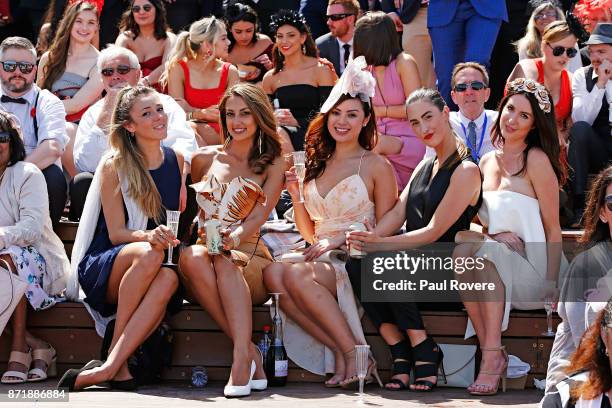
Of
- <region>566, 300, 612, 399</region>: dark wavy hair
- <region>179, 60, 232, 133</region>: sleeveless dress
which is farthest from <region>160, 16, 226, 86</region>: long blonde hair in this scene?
<region>566, 300, 612, 399</region>: dark wavy hair

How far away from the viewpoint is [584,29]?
828cm

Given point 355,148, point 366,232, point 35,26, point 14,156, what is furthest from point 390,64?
point 35,26

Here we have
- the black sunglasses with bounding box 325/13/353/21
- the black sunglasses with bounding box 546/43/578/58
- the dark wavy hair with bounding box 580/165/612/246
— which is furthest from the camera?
the black sunglasses with bounding box 325/13/353/21

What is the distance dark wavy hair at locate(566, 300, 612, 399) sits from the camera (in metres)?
3.98

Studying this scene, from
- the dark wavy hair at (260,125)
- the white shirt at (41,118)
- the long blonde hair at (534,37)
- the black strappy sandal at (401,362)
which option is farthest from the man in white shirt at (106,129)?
the long blonde hair at (534,37)

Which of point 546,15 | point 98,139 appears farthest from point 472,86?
point 98,139

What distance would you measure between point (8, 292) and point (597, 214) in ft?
9.29

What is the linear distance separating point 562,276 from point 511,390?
605 mm

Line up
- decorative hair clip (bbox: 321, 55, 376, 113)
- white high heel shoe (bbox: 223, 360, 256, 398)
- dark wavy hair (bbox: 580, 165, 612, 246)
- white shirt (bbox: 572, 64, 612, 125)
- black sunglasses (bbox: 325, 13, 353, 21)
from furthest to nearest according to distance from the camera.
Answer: black sunglasses (bbox: 325, 13, 353, 21) → white shirt (bbox: 572, 64, 612, 125) → decorative hair clip (bbox: 321, 55, 376, 113) → white high heel shoe (bbox: 223, 360, 256, 398) → dark wavy hair (bbox: 580, 165, 612, 246)

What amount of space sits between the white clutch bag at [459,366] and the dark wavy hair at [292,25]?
3024 millimetres

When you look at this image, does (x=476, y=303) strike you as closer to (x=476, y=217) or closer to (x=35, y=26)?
(x=476, y=217)

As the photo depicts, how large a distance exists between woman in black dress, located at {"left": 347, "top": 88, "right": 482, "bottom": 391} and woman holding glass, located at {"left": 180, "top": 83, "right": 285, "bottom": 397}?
549 millimetres

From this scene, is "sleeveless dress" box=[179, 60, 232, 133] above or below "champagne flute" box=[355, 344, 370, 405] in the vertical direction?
above

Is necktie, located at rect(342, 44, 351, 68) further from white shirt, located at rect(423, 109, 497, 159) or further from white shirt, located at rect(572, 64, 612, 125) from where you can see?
white shirt, located at rect(572, 64, 612, 125)
